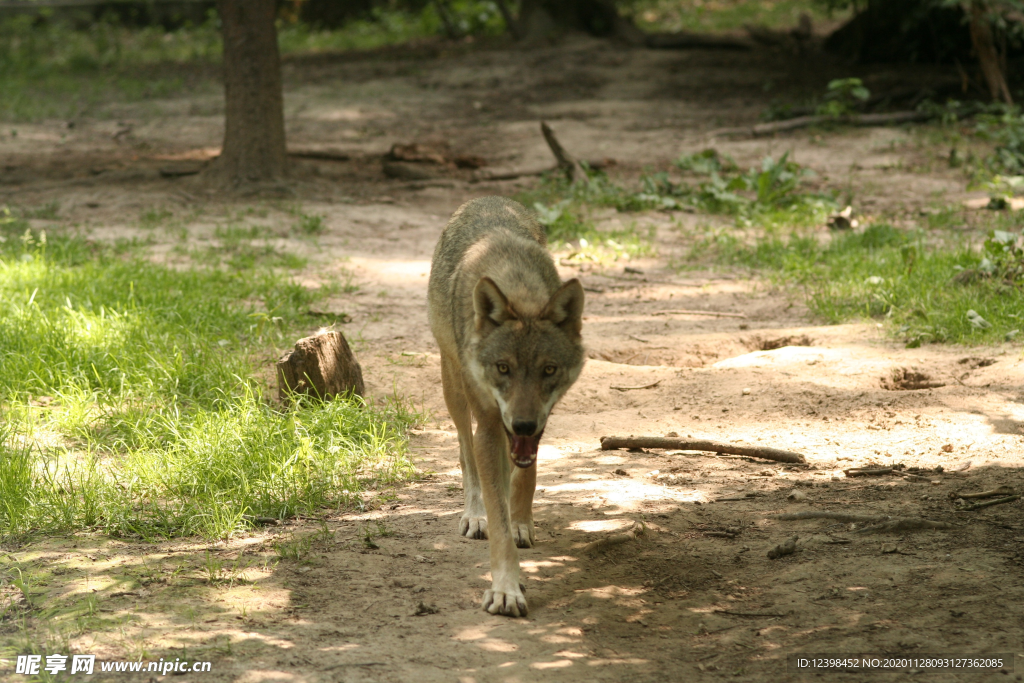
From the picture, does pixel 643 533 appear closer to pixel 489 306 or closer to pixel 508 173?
pixel 489 306

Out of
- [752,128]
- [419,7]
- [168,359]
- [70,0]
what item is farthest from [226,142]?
[70,0]

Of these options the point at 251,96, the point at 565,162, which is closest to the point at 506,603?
the point at 565,162

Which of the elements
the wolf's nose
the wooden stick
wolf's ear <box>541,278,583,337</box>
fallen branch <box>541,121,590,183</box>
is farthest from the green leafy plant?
the wolf's nose

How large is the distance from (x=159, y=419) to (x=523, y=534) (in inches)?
95.6

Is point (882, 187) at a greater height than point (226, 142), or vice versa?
point (226, 142)

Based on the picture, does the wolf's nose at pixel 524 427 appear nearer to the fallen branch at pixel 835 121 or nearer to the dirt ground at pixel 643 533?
the dirt ground at pixel 643 533

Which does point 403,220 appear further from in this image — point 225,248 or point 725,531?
point 725,531

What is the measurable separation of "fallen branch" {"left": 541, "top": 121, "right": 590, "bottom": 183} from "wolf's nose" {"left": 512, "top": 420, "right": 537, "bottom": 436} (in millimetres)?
8578

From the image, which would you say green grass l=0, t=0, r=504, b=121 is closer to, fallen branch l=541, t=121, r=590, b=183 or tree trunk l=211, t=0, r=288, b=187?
tree trunk l=211, t=0, r=288, b=187

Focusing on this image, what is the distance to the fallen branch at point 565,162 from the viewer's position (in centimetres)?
1186

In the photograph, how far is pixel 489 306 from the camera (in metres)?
3.83

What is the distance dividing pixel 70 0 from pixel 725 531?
27784mm

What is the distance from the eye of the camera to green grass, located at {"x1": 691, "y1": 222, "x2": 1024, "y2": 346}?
6.71 meters

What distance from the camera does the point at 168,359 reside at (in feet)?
19.8
